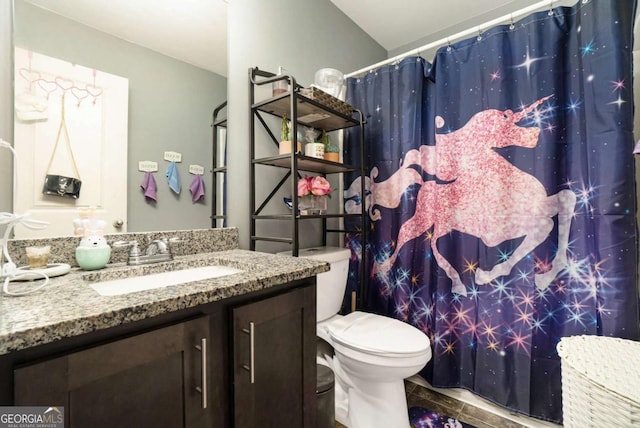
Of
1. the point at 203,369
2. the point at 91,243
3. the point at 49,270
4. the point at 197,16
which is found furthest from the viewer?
the point at 197,16

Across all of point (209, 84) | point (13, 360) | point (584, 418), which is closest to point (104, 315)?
point (13, 360)

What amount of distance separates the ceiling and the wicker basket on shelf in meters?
0.42

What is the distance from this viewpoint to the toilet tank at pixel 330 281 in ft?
5.22

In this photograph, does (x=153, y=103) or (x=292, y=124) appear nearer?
(x=153, y=103)

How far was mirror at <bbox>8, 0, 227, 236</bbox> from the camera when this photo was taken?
37.2 inches

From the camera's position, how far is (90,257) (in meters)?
0.91

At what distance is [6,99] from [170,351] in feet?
A: 3.08

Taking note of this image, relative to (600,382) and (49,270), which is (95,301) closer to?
(49,270)

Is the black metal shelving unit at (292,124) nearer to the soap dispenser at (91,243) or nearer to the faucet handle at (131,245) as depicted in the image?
the faucet handle at (131,245)

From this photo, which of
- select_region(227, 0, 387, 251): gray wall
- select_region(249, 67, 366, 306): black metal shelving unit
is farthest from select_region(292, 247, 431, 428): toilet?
select_region(227, 0, 387, 251): gray wall

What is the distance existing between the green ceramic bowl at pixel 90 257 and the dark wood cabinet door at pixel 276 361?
52 centimetres

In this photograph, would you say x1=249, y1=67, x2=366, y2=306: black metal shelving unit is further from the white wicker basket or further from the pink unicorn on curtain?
the white wicker basket

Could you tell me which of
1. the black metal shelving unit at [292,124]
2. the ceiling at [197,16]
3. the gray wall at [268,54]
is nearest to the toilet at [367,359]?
the black metal shelving unit at [292,124]

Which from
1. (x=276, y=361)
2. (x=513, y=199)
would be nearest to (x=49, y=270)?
(x=276, y=361)
